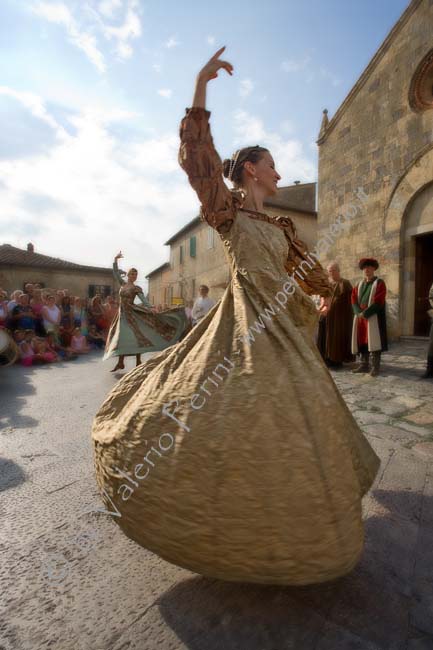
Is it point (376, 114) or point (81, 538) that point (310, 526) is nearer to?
point (81, 538)

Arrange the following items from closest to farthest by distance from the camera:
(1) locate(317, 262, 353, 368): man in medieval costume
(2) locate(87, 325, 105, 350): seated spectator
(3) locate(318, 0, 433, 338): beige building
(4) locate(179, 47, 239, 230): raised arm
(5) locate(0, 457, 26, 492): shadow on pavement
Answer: (4) locate(179, 47, 239, 230): raised arm → (5) locate(0, 457, 26, 492): shadow on pavement → (1) locate(317, 262, 353, 368): man in medieval costume → (3) locate(318, 0, 433, 338): beige building → (2) locate(87, 325, 105, 350): seated spectator

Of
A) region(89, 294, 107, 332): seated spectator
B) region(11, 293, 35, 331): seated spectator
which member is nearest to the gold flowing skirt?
region(11, 293, 35, 331): seated spectator

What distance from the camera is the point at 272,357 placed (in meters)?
1.21

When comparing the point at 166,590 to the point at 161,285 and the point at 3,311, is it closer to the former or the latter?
the point at 3,311

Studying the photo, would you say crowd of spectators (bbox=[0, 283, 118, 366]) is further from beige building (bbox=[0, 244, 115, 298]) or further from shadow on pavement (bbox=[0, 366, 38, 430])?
beige building (bbox=[0, 244, 115, 298])

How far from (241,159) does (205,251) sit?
23010 mm

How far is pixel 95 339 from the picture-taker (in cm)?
1107

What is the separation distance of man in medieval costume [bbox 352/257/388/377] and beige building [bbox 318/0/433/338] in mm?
3302

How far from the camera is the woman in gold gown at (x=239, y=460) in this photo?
1037 millimetres

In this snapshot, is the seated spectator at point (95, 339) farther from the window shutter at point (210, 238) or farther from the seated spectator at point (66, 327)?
the window shutter at point (210, 238)

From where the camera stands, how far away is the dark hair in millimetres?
1774

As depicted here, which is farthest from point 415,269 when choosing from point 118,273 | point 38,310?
point 38,310

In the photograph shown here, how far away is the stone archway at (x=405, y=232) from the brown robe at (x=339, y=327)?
287 centimetres

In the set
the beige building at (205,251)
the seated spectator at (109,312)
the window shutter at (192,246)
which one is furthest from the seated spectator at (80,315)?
the window shutter at (192,246)
